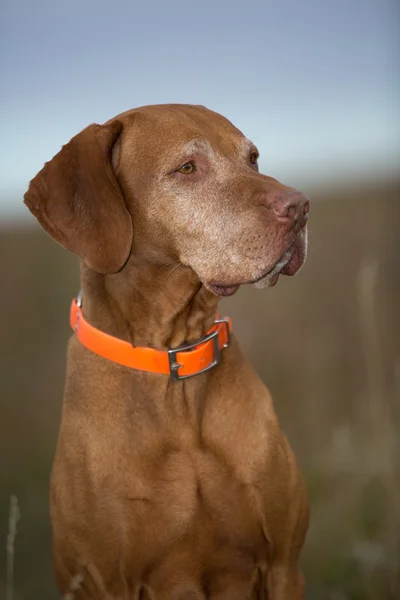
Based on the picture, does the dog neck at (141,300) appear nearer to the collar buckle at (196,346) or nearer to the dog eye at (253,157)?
the collar buckle at (196,346)

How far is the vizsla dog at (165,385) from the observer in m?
2.97

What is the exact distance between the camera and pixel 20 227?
7.22 meters

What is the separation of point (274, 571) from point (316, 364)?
14.2 ft

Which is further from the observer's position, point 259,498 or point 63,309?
point 63,309

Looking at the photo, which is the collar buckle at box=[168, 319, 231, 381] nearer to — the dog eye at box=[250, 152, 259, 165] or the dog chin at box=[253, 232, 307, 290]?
the dog chin at box=[253, 232, 307, 290]

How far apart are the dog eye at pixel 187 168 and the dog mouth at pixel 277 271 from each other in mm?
430

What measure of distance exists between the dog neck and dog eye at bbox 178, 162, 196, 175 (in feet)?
1.16

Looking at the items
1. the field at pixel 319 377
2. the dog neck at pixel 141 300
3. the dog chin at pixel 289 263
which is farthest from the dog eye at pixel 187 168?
the field at pixel 319 377

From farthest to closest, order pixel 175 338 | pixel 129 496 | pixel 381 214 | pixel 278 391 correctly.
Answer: pixel 381 214 < pixel 278 391 < pixel 175 338 < pixel 129 496

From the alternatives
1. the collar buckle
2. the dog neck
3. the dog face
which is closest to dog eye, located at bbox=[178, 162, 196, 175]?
the dog face

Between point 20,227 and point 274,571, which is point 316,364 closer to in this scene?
point 20,227

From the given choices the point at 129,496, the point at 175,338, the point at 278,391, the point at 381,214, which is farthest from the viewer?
the point at 381,214

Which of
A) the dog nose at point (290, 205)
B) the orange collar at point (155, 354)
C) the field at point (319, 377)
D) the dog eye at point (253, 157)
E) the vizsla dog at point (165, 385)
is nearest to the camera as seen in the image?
the dog nose at point (290, 205)

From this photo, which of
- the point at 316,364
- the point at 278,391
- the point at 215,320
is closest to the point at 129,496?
the point at 215,320
